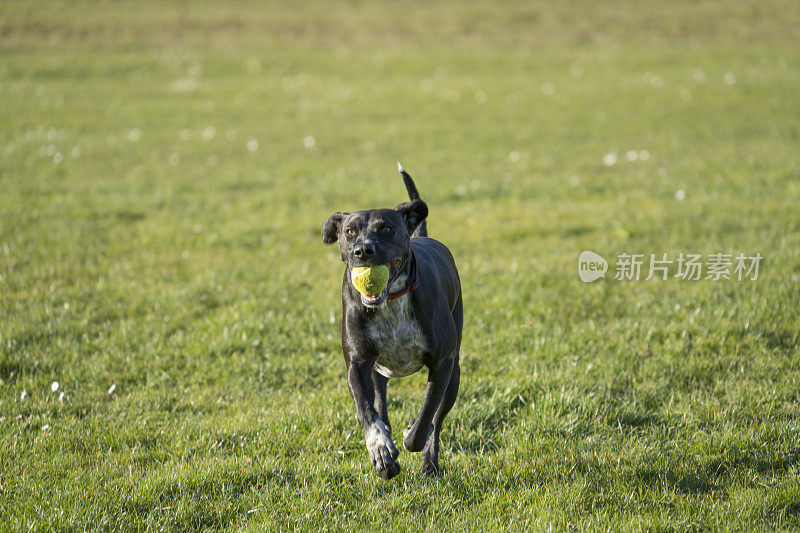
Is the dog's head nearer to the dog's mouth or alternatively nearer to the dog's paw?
the dog's mouth

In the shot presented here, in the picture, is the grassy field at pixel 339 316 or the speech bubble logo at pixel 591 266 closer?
the grassy field at pixel 339 316

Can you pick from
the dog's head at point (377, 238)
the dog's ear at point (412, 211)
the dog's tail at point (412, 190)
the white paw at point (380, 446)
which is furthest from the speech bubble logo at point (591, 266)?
the white paw at point (380, 446)

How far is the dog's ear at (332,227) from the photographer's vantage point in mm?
4414

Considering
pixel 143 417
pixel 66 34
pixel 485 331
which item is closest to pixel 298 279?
pixel 485 331

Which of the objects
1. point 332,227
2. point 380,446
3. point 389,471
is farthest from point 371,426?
point 332,227

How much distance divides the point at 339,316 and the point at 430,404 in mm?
3008

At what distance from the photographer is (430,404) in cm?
422

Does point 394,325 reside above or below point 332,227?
below

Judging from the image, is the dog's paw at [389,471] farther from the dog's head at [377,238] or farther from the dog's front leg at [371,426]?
the dog's head at [377,238]

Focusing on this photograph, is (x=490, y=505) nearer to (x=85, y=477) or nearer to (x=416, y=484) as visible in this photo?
(x=416, y=484)

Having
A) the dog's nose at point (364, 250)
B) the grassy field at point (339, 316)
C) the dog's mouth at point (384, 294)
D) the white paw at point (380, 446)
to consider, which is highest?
the dog's nose at point (364, 250)

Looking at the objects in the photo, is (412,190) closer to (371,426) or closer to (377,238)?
(377,238)

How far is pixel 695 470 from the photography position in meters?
4.50

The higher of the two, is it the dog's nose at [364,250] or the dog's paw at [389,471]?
the dog's nose at [364,250]
